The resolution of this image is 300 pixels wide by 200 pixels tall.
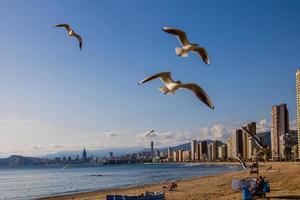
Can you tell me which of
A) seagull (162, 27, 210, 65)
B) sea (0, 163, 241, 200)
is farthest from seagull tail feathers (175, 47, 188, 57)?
sea (0, 163, 241, 200)

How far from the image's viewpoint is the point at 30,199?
43.1m

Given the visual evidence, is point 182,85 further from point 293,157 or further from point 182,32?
point 293,157

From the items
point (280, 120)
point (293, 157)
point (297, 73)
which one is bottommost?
point (293, 157)

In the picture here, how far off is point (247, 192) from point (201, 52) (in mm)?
11717

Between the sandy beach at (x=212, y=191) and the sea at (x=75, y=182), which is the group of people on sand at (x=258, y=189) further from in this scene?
the sea at (x=75, y=182)

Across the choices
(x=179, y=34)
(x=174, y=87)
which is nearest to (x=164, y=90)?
(x=174, y=87)

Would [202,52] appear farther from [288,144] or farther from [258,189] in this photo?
[288,144]

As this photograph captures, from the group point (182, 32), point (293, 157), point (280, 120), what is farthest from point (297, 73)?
point (182, 32)

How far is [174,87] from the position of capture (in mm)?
11406

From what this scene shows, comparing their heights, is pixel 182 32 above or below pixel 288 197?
above

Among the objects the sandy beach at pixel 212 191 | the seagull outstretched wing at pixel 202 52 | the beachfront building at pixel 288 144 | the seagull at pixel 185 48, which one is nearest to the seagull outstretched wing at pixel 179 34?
the seagull at pixel 185 48

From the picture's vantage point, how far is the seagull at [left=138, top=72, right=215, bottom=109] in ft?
33.7

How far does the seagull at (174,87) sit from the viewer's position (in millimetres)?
10269

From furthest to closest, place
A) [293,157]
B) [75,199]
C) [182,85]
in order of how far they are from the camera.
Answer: [293,157] → [75,199] → [182,85]
